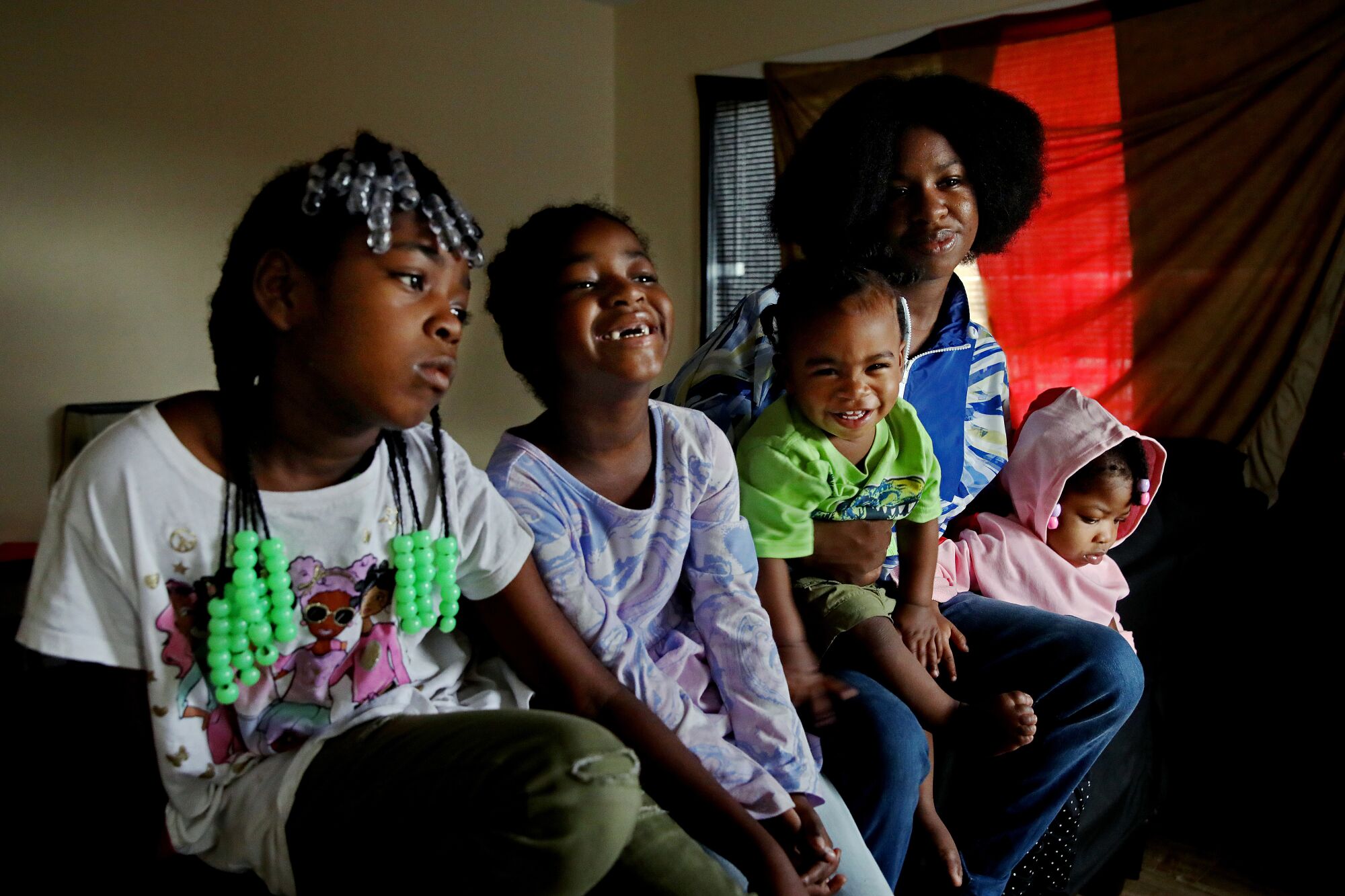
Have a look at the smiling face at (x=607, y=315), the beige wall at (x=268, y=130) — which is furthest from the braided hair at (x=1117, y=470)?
the beige wall at (x=268, y=130)

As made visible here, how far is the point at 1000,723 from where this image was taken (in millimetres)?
1460

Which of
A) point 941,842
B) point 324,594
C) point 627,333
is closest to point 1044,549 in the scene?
point 941,842

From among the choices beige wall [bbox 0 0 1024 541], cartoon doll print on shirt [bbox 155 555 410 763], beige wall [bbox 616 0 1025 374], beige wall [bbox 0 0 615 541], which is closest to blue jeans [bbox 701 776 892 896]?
cartoon doll print on shirt [bbox 155 555 410 763]

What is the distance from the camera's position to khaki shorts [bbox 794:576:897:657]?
1.51 m

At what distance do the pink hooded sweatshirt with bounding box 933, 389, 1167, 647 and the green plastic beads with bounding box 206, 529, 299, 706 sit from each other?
1.24 meters

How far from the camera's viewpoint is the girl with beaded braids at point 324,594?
35.9 inches

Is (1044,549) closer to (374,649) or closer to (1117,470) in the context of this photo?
(1117,470)

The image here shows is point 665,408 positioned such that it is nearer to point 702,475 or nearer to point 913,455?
point 702,475

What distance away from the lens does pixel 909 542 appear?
1.67m

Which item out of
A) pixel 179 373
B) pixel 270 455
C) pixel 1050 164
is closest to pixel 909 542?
pixel 270 455

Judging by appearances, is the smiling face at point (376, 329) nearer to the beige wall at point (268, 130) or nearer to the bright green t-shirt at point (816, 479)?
the bright green t-shirt at point (816, 479)

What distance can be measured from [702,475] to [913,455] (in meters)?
0.43

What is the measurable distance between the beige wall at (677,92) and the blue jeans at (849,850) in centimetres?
391

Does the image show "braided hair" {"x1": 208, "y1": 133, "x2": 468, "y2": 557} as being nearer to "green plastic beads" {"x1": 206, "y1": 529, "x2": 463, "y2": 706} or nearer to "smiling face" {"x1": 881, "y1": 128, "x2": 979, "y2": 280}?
"green plastic beads" {"x1": 206, "y1": 529, "x2": 463, "y2": 706}
